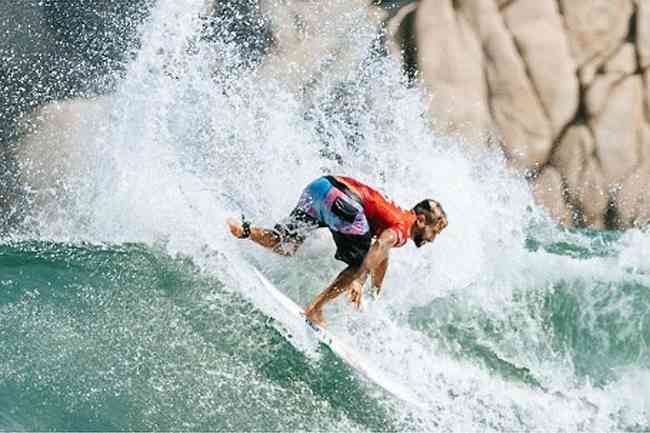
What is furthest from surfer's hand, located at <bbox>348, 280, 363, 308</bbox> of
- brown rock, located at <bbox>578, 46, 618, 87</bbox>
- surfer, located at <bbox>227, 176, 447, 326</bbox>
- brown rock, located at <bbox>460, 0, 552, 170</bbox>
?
brown rock, located at <bbox>578, 46, 618, 87</bbox>

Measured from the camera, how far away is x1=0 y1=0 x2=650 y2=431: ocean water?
5.53m

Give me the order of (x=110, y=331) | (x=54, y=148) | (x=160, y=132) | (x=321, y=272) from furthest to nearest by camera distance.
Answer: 1. (x=54, y=148)
2. (x=160, y=132)
3. (x=321, y=272)
4. (x=110, y=331)

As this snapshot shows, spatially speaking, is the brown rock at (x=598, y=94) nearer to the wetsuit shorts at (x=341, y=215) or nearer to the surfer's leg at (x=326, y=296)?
the wetsuit shorts at (x=341, y=215)

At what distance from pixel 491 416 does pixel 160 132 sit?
379cm

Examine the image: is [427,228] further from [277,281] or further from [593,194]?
[593,194]

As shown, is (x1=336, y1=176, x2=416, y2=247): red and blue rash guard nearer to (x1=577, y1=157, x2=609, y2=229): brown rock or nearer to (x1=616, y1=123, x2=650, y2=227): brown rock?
(x1=577, y1=157, x2=609, y2=229): brown rock

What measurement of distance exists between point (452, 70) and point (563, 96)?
0.99 m

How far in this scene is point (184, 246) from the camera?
22.6ft

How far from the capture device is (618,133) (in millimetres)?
8305

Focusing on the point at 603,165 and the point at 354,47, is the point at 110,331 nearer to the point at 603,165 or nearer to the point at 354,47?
the point at 354,47

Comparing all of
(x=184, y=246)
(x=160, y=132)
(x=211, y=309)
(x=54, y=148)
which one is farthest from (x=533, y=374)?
(x=54, y=148)

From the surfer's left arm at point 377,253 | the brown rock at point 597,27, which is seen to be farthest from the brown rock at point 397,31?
the surfer's left arm at point 377,253

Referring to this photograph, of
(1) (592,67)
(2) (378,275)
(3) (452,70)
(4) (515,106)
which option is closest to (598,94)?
(1) (592,67)

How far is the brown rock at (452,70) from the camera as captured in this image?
845 cm
